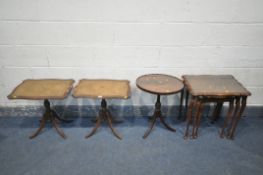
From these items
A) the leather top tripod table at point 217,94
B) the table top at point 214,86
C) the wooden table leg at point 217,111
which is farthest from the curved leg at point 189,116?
the wooden table leg at point 217,111

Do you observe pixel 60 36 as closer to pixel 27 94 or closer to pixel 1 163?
pixel 27 94

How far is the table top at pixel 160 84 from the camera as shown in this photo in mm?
2346

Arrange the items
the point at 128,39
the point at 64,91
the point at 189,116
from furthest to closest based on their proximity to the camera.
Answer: the point at 128,39 → the point at 189,116 → the point at 64,91

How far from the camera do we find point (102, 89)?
2.46 metres

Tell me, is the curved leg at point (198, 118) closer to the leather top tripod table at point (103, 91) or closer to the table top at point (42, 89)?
the leather top tripod table at point (103, 91)

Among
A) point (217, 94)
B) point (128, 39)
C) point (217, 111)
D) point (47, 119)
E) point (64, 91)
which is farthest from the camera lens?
point (217, 111)

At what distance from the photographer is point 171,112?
3.03 metres

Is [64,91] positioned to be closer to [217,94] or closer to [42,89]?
[42,89]

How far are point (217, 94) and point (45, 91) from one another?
1.70 meters

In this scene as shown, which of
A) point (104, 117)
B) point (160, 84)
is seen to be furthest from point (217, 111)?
point (104, 117)

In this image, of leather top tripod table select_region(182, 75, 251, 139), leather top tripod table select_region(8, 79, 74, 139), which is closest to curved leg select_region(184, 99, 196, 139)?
leather top tripod table select_region(182, 75, 251, 139)

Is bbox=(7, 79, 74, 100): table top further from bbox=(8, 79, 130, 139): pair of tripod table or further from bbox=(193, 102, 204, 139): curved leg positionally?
bbox=(193, 102, 204, 139): curved leg

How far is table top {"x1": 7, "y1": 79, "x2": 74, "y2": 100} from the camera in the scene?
2336mm

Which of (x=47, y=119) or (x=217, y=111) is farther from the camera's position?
(x=217, y=111)
